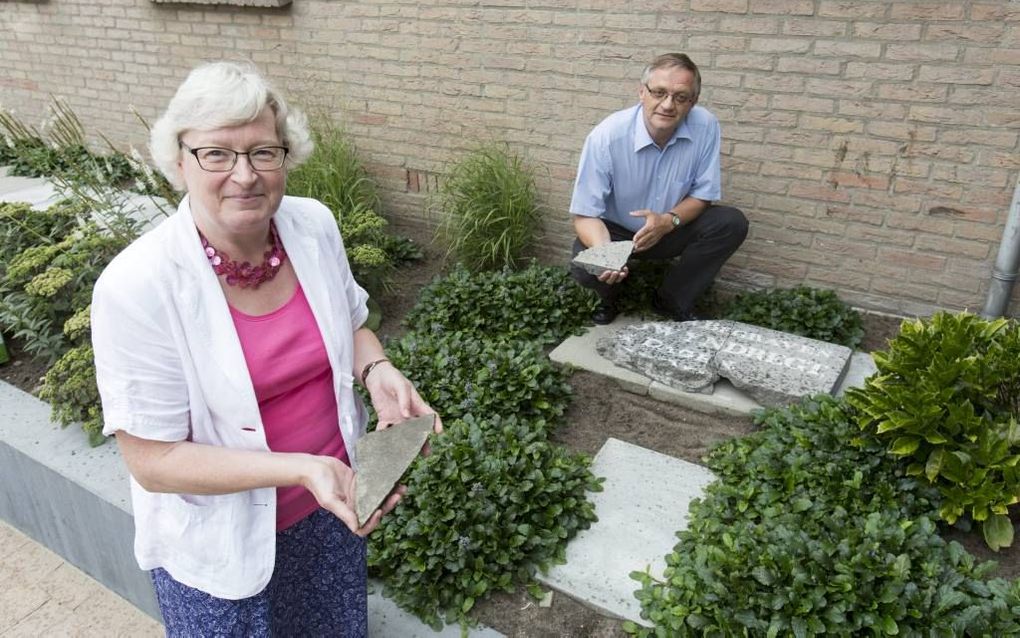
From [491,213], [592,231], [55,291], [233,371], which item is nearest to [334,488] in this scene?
[233,371]

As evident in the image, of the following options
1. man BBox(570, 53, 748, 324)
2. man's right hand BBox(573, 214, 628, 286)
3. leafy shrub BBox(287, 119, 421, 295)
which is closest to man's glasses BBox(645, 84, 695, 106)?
man BBox(570, 53, 748, 324)

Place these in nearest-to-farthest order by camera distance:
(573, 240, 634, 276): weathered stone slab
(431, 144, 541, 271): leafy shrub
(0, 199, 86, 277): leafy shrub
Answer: (573, 240, 634, 276): weathered stone slab < (0, 199, 86, 277): leafy shrub < (431, 144, 541, 271): leafy shrub

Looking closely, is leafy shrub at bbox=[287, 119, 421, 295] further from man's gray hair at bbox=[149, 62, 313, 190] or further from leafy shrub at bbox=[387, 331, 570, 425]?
man's gray hair at bbox=[149, 62, 313, 190]

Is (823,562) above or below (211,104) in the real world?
below

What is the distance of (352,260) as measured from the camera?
13.6 feet

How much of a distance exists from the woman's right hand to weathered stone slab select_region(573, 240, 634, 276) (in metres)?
2.18

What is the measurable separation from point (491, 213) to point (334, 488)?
3.25 m

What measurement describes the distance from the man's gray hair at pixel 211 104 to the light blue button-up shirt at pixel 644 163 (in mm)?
2443

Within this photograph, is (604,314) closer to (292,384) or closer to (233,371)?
(292,384)

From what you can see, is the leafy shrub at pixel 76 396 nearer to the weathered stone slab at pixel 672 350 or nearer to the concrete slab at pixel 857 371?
the weathered stone slab at pixel 672 350

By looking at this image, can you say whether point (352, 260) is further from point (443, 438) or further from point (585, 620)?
point (585, 620)

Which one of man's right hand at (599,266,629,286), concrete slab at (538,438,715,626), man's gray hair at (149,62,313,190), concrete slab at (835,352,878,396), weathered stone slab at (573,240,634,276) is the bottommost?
concrete slab at (538,438,715,626)

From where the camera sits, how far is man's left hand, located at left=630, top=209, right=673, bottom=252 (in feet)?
11.8

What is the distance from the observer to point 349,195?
5.10 m
